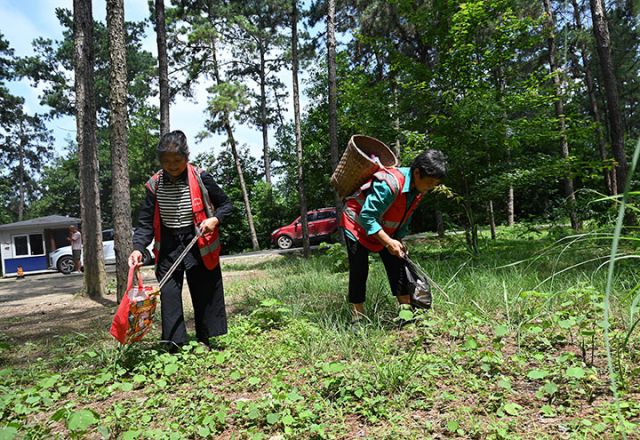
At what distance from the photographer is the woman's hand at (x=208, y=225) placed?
304cm

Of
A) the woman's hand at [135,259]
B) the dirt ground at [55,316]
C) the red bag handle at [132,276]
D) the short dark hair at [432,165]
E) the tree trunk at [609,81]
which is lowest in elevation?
the dirt ground at [55,316]

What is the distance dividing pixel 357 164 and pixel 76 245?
545 inches

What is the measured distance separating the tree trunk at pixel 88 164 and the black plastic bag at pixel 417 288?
19.8 feet

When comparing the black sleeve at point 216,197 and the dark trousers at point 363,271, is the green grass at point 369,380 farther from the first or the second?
the black sleeve at point 216,197

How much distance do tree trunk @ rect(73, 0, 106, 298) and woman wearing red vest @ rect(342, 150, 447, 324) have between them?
5.59 meters

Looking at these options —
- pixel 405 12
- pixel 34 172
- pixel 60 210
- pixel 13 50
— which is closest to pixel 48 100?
pixel 13 50

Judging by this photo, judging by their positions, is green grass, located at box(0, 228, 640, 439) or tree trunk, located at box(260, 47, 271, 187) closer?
green grass, located at box(0, 228, 640, 439)

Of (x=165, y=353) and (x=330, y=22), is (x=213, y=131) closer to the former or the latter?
(x=330, y=22)

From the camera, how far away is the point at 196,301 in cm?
325

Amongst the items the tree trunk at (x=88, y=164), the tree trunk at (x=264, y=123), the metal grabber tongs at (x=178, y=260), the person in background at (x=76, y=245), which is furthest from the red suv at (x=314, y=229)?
the metal grabber tongs at (x=178, y=260)

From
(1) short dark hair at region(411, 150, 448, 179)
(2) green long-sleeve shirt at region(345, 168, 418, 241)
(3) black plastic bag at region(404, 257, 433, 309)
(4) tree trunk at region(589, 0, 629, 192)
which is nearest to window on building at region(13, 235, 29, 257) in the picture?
(2) green long-sleeve shirt at region(345, 168, 418, 241)

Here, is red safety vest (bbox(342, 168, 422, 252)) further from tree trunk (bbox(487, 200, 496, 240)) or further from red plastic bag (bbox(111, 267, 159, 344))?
tree trunk (bbox(487, 200, 496, 240))

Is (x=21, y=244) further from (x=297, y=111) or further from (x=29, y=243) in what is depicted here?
(x=297, y=111)

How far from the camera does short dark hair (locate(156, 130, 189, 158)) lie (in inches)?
115
